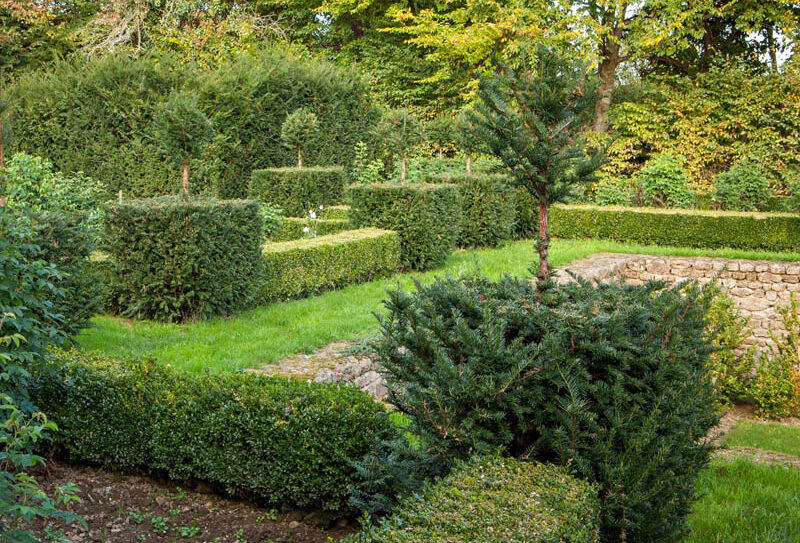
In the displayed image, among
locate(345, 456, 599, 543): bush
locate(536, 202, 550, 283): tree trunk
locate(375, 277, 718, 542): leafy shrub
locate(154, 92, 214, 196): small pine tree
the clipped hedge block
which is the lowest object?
locate(345, 456, 599, 543): bush

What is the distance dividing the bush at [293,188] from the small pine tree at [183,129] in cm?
509

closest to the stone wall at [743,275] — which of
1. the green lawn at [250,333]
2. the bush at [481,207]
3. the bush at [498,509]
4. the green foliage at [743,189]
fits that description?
the bush at [481,207]

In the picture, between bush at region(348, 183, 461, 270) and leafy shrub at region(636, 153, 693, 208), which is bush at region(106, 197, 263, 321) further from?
leafy shrub at region(636, 153, 693, 208)

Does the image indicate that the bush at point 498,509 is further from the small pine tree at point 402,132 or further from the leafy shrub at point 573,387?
the small pine tree at point 402,132

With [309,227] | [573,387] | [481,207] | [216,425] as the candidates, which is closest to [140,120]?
[309,227]

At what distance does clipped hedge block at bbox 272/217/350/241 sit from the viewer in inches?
442

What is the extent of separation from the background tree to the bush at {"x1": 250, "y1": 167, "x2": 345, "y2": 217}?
9771 mm

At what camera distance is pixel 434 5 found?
26.0m

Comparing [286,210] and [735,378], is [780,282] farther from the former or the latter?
[286,210]

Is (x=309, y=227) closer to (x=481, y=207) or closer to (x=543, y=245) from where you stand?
(x=481, y=207)

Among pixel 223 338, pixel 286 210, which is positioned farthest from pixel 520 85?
pixel 286 210

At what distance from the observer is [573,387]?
2797 mm

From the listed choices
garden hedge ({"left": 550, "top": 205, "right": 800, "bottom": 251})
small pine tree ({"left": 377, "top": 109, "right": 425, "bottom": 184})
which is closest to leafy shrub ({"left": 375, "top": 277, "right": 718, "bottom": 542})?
small pine tree ({"left": 377, "top": 109, "right": 425, "bottom": 184})

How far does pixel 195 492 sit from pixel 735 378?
28.7ft
